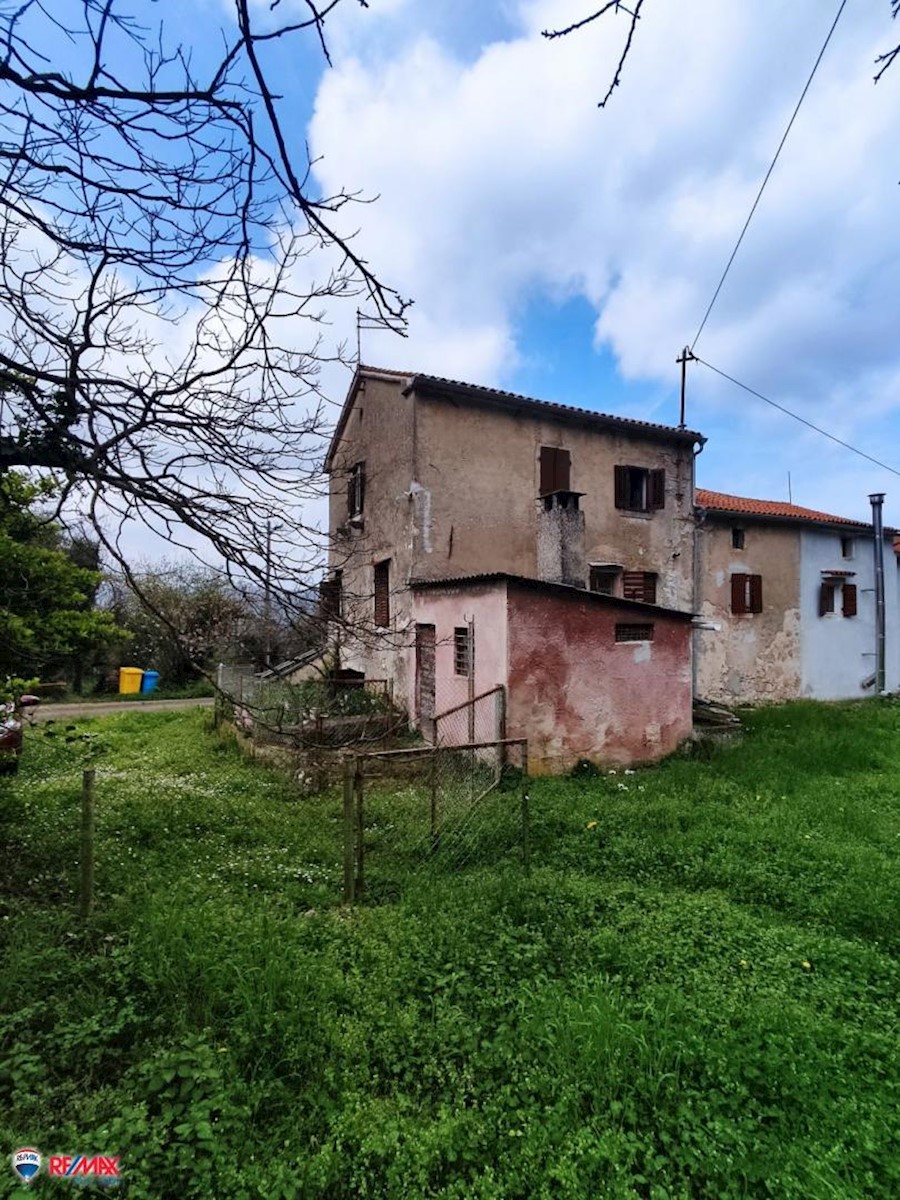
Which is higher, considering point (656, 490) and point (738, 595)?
point (656, 490)

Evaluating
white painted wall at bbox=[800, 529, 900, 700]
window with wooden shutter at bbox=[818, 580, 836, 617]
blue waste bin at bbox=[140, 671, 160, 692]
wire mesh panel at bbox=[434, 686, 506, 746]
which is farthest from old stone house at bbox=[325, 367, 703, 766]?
blue waste bin at bbox=[140, 671, 160, 692]

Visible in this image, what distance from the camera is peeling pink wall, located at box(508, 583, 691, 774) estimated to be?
9055 mm

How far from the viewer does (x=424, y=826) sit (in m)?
6.47

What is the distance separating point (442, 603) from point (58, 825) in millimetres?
6310

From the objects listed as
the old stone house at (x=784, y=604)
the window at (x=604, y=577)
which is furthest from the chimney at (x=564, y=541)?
the old stone house at (x=784, y=604)

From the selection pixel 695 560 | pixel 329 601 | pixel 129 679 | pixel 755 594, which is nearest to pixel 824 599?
pixel 755 594

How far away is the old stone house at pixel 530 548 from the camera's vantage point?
30.5ft

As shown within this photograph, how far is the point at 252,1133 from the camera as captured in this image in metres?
2.54

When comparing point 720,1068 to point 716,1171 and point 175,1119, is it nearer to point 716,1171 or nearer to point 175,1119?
point 716,1171

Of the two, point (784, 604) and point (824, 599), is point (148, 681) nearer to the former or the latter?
point (784, 604)

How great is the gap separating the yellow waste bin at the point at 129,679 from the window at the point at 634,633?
1608 cm

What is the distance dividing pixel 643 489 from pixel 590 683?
6889 mm

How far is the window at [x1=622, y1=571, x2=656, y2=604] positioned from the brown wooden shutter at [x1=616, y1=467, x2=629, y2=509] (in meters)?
1.63

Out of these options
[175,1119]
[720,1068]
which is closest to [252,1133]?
[175,1119]
